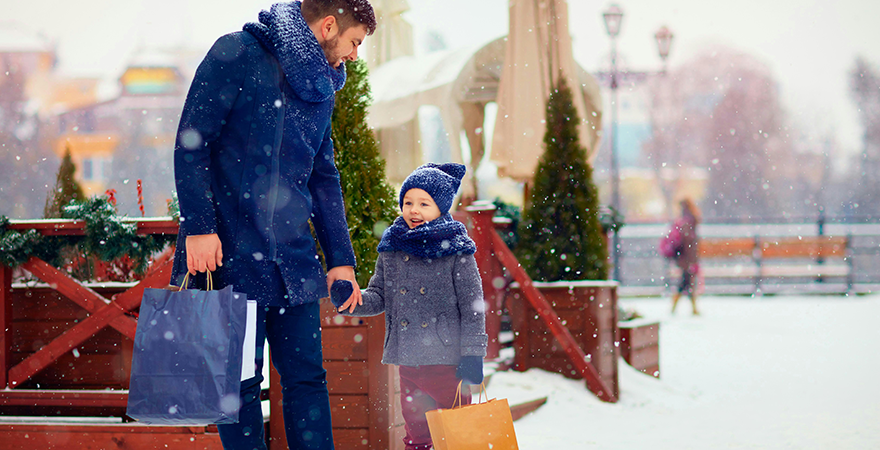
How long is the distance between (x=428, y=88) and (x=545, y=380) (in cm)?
354

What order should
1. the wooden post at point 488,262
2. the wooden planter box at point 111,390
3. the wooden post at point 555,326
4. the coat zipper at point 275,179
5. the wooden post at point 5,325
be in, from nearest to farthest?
the coat zipper at point 275,179, the wooden planter box at point 111,390, the wooden post at point 5,325, the wooden post at point 555,326, the wooden post at point 488,262

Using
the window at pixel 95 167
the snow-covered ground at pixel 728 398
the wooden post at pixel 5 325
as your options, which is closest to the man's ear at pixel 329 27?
the wooden post at pixel 5 325

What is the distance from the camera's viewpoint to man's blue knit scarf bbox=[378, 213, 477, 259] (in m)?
2.70

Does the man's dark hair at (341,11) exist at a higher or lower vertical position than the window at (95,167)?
lower

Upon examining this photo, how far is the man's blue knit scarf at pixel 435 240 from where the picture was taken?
2701mm

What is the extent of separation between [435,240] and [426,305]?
25 cm

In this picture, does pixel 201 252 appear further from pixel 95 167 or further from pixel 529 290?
pixel 95 167

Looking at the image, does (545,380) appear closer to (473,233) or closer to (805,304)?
(473,233)

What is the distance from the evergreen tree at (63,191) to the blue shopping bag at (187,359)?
3.32 meters

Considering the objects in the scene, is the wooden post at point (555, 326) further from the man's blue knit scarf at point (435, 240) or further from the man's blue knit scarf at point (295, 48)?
the man's blue knit scarf at point (295, 48)

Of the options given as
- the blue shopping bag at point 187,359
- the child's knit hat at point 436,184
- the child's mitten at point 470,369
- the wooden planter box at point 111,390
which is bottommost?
the wooden planter box at point 111,390

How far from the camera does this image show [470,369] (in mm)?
2521

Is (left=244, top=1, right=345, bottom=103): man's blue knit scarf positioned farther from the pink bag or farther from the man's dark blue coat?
the pink bag

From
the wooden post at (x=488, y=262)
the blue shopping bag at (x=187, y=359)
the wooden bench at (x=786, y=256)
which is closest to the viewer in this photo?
the blue shopping bag at (x=187, y=359)
